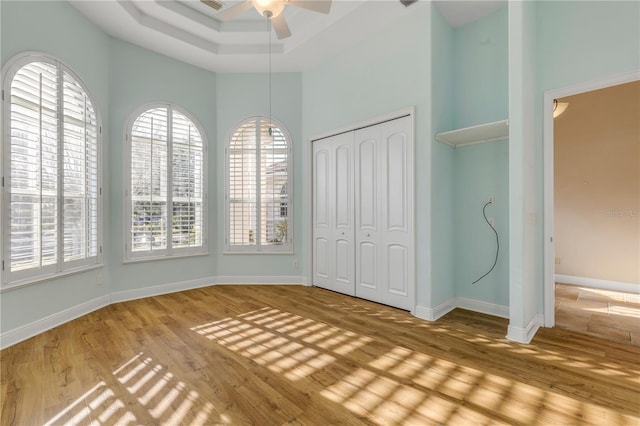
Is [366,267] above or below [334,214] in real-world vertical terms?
below

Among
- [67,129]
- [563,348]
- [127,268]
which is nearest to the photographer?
[563,348]

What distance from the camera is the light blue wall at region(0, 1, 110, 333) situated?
9.32 feet

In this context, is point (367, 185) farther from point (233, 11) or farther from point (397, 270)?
point (233, 11)

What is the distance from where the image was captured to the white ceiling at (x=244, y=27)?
3.50m

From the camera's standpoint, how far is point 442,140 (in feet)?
11.5

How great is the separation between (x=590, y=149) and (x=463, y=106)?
110 inches

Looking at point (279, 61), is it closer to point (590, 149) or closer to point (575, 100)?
point (575, 100)

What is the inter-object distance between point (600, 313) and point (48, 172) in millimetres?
6499

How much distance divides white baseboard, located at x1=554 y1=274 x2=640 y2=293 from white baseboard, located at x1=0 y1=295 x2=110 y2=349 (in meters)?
7.08

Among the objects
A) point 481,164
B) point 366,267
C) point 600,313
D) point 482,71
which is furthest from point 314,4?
point 600,313

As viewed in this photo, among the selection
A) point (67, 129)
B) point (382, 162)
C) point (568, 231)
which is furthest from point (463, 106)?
point (67, 129)

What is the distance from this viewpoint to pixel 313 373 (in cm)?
227

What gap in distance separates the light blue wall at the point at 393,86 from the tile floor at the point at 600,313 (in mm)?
1648

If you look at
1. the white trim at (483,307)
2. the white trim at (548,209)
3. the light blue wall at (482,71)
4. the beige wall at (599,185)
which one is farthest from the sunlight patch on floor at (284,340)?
the beige wall at (599,185)
